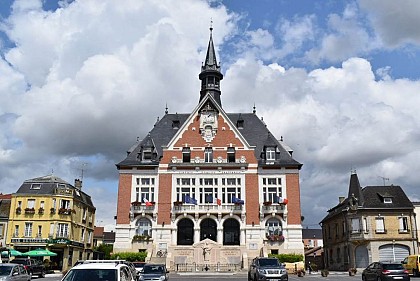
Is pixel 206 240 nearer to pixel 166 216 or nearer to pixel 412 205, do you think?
pixel 166 216

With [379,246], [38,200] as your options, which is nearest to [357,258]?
[379,246]

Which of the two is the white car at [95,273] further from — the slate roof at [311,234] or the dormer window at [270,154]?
the slate roof at [311,234]

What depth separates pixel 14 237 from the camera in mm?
52094

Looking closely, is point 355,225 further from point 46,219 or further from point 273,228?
point 46,219

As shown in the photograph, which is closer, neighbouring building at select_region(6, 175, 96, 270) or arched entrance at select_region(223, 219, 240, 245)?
arched entrance at select_region(223, 219, 240, 245)

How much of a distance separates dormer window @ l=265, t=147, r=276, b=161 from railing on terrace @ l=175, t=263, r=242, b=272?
1256cm

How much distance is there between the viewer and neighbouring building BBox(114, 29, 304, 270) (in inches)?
1879

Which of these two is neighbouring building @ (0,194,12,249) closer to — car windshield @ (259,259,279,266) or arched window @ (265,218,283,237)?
arched window @ (265,218,283,237)

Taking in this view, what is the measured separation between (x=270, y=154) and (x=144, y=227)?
16367 millimetres

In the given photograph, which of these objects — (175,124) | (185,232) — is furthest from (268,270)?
(175,124)

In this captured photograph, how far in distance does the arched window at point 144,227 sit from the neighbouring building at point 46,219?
10.1 m

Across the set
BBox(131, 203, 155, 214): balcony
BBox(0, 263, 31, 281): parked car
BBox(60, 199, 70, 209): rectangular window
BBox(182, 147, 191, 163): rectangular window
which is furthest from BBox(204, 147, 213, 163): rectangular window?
BBox(0, 263, 31, 281): parked car

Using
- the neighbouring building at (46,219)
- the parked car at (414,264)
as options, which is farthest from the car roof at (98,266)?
the neighbouring building at (46,219)

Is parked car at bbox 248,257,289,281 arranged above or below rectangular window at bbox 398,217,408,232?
below
